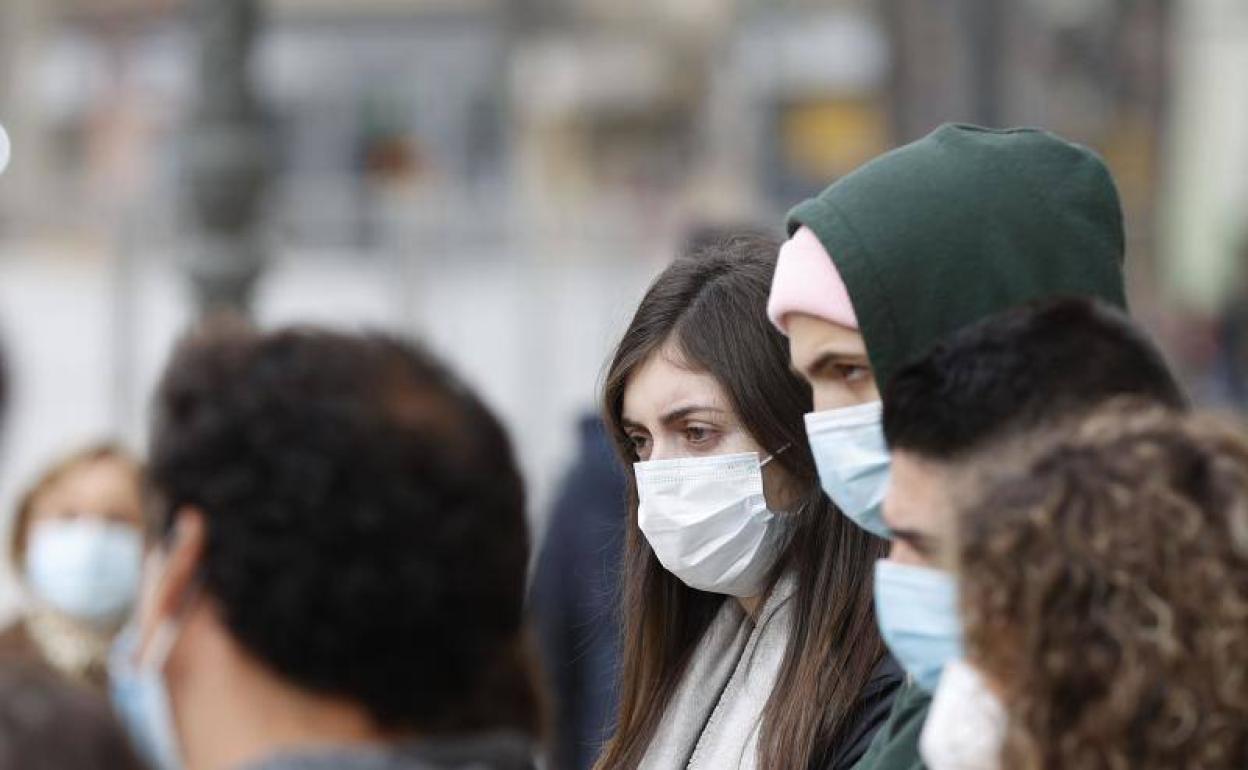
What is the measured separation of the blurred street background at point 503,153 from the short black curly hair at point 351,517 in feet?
0.65

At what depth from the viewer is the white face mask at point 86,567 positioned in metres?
4.71

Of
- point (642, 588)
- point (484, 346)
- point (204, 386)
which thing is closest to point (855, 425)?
point (642, 588)

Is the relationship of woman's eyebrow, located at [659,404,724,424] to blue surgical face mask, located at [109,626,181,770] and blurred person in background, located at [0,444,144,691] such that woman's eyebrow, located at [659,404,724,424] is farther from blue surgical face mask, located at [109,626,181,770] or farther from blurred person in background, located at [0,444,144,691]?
blurred person in background, located at [0,444,144,691]

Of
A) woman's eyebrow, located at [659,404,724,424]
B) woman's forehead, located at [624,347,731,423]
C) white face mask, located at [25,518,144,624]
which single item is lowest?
white face mask, located at [25,518,144,624]

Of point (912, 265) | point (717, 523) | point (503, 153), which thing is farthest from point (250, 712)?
point (503, 153)

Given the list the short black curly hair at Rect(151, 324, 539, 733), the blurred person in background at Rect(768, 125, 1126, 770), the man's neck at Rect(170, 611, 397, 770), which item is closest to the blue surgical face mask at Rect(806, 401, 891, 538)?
the blurred person in background at Rect(768, 125, 1126, 770)

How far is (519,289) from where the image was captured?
10.6 metres

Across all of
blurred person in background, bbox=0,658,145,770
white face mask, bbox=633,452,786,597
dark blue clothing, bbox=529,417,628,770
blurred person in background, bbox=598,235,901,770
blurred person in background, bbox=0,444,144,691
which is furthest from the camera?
dark blue clothing, bbox=529,417,628,770

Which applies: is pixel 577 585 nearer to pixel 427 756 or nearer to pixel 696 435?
pixel 696 435

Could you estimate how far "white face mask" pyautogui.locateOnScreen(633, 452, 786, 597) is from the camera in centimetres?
334

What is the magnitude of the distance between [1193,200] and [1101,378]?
16.8 meters

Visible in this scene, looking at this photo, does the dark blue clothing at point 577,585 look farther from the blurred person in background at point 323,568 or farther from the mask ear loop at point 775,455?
the blurred person in background at point 323,568

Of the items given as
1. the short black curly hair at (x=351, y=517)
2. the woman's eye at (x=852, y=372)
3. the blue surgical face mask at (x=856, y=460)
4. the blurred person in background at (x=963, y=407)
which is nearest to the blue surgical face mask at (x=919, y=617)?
the blurred person in background at (x=963, y=407)

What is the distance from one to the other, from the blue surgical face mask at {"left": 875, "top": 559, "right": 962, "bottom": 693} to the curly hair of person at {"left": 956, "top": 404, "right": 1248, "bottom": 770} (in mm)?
293
